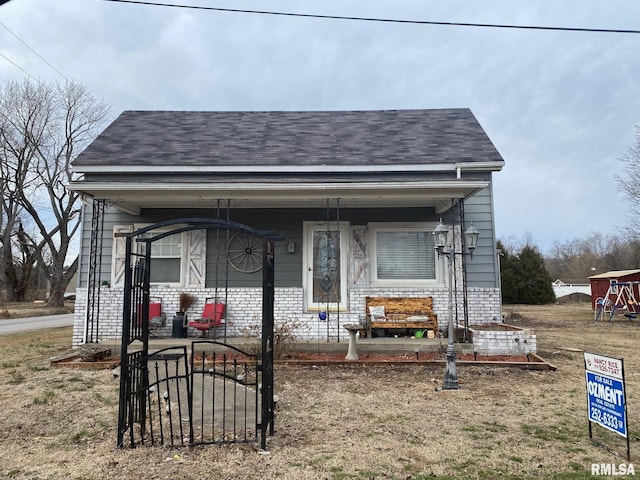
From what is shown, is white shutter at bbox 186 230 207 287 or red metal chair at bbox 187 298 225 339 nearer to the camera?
red metal chair at bbox 187 298 225 339

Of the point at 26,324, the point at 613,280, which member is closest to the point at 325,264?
the point at 26,324

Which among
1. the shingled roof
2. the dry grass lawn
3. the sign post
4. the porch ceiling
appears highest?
the shingled roof

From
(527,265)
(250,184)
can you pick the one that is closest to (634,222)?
(527,265)

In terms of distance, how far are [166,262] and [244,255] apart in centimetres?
171

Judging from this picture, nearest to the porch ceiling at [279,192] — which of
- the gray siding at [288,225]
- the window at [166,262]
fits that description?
the gray siding at [288,225]

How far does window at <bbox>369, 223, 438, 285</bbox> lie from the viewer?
9.58 metres

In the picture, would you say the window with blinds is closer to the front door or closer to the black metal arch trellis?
the front door

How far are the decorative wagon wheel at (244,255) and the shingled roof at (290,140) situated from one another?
1834mm

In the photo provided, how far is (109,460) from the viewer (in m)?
3.60

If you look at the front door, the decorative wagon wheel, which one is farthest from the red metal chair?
the front door

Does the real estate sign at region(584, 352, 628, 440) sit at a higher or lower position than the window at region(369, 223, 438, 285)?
lower

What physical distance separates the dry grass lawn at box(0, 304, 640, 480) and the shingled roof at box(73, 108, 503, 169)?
16.0 ft

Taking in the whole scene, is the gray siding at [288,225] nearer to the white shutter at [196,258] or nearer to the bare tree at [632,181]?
the white shutter at [196,258]

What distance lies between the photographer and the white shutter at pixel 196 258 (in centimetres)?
955
